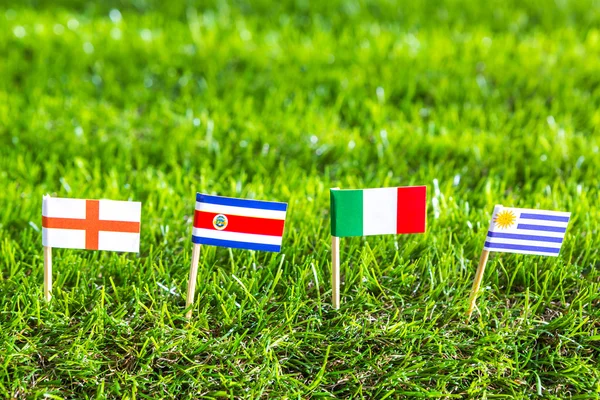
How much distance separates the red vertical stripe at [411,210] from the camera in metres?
2.24

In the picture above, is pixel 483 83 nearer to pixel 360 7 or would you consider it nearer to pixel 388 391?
pixel 360 7

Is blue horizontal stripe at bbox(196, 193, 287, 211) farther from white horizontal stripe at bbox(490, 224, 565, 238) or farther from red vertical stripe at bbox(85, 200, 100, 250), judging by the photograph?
white horizontal stripe at bbox(490, 224, 565, 238)

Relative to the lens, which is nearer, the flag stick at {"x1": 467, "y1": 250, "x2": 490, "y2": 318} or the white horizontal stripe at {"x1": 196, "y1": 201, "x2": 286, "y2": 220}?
the white horizontal stripe at {"x1": 196, "y1": 201, "x2": 286, "y2": 220}

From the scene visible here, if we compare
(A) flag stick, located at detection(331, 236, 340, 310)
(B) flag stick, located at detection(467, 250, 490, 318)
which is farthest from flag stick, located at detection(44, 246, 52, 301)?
(B) flag stick, located at detection(467, 250, 490, 318)

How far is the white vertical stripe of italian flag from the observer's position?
2242 mm

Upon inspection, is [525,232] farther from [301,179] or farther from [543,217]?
Answer: [301,179]

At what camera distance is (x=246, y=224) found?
2.24 metres

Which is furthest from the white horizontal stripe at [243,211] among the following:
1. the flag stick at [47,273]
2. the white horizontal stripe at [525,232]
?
the white horizontal stripe at [525,232]

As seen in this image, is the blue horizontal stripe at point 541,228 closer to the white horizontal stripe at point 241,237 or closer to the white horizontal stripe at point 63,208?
the white horizontal stripe at point 241,237

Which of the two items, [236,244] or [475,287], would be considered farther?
[475,287]

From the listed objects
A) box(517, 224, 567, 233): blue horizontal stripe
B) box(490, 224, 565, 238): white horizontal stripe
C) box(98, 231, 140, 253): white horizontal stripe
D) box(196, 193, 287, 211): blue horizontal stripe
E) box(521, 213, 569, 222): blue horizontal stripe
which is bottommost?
box(98, 231, 140, 253): white horizontal stripe

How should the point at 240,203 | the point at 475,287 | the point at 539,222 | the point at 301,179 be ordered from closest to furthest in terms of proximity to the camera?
the point at 240,203
the point at 539,222
the point at 475,287
the point at 301,179

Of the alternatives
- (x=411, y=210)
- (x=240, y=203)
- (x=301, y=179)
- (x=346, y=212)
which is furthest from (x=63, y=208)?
(x=301, y=179)

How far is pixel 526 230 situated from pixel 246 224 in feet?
3.21
